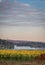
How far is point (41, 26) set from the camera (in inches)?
60.6

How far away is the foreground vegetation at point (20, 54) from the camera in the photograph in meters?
1.50

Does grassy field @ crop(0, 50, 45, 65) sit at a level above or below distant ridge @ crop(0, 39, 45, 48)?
below

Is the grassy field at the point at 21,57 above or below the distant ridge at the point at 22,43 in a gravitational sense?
below

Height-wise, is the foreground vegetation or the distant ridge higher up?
the distant ridge

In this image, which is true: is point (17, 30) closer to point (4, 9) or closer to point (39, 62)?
point (4, 9)

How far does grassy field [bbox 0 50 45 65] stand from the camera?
148cm

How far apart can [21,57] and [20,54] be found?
27mm

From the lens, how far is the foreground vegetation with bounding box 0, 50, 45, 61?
150 centimetres

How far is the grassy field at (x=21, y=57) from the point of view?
1.48m

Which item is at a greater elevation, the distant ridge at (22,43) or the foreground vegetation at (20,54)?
the distant ridge at (22,43)

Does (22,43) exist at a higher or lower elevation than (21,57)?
higher

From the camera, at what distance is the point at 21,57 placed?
4.93 feet

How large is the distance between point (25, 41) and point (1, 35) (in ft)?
0.72

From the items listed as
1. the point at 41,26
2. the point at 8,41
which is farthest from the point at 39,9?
the point at 8,41
